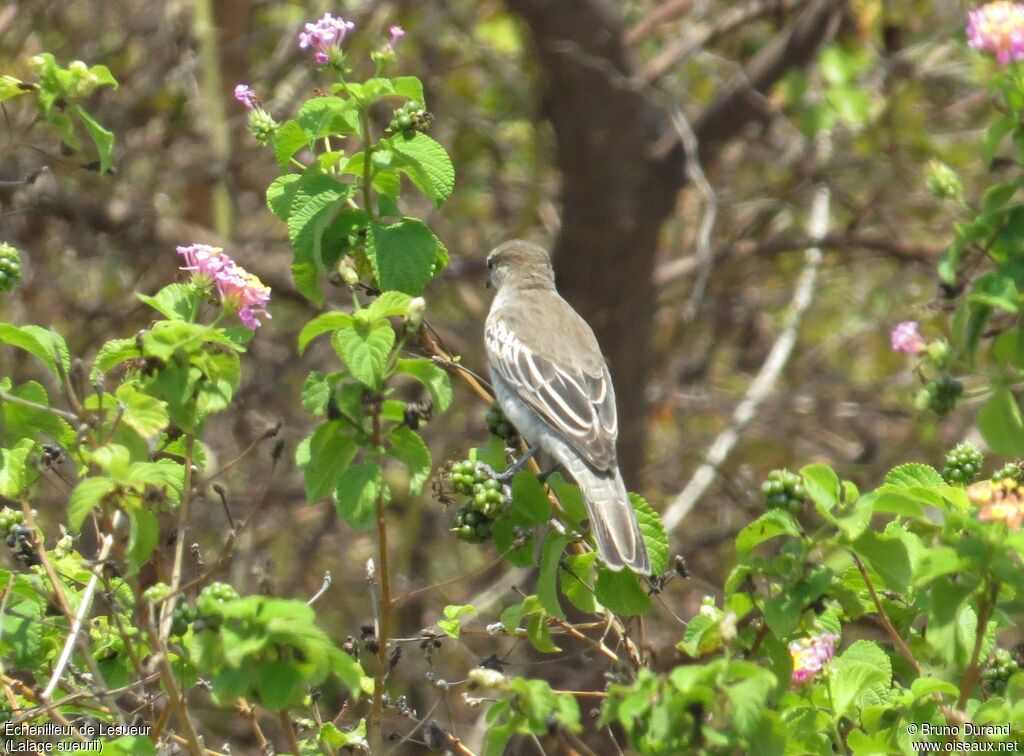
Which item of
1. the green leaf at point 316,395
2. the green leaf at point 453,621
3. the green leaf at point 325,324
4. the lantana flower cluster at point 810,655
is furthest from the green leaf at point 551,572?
the green leaf at point 325,324

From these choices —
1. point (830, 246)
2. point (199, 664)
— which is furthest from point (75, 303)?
point (199, 664)

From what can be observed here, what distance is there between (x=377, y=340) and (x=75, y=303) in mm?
5648

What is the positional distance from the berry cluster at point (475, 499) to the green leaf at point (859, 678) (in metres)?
0.84

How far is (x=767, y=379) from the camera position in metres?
8.70

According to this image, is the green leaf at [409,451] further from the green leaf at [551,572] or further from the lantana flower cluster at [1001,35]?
the lantana flower cluster at [1001,35]

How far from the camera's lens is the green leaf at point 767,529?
102 inches

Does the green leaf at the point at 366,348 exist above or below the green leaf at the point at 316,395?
above

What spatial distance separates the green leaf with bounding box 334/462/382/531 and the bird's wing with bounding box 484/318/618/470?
199 centimetres

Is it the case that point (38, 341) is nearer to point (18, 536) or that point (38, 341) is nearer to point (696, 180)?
point (18, 536)

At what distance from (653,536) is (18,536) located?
1483 millimetres

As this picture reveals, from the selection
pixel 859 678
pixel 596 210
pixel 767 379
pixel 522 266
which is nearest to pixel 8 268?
pixel 859 678

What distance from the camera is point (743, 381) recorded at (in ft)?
32.4

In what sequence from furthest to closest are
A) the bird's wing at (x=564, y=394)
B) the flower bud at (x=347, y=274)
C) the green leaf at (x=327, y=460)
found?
the bird's wing at (x=564, y=394), the flower bud at (x=347, y=274), the green leaf at (x=327, y=460)

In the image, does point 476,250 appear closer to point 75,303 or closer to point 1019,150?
point 75,303
